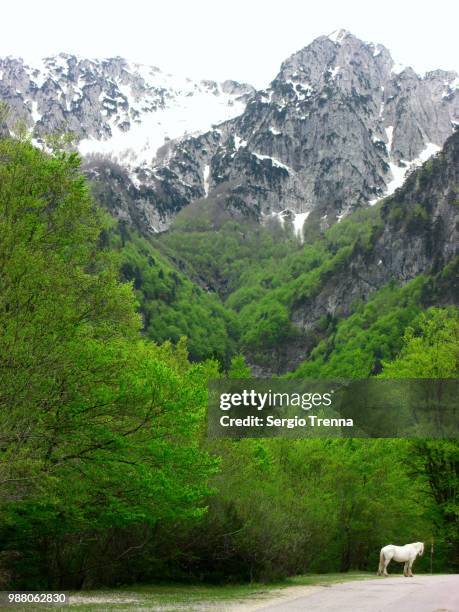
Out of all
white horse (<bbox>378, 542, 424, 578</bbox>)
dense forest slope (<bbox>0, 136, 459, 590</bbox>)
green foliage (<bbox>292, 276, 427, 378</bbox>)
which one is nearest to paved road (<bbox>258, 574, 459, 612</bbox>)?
dense forest slope (<bbox>0, 136, 459, 590</bbox>)

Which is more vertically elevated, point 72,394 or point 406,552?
point 72,394

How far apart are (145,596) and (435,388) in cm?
2287

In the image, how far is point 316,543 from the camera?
33.9 metres

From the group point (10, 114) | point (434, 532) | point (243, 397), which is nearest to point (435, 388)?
point (434, 532)

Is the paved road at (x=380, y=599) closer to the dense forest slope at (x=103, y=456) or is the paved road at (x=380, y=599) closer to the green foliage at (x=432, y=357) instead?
the dense forest slope at (x=103, y=456)

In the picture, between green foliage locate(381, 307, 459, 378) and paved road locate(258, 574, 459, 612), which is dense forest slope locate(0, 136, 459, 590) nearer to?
paved road locate(258, 574, 459, 612)

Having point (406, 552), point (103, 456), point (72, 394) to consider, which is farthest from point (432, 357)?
point (72, 394)

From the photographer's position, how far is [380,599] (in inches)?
793

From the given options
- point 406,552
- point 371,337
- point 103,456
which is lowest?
point 406,552

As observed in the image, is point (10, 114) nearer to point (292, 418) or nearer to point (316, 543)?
point (316, 543)

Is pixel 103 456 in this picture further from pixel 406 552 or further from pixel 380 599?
pixel 406 552

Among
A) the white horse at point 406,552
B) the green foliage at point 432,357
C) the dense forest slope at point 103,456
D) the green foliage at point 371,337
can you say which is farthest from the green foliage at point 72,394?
the green foliage at point 371,337

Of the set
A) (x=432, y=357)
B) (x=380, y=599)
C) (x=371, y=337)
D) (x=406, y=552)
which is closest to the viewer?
(x=380, y=599)

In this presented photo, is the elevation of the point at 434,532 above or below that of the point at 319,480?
below
